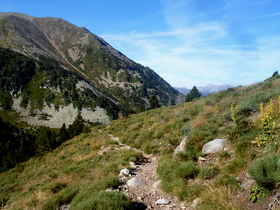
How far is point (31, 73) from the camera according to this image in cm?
13175

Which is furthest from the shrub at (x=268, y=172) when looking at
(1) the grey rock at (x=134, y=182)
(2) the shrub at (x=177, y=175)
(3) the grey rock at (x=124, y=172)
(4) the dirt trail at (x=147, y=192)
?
(3) the grey rock at (x=124, y=172)

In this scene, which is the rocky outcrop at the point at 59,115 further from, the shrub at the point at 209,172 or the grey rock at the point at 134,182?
the shrub at the point at 209,172

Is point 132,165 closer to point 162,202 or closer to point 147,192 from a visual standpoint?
point 147,192

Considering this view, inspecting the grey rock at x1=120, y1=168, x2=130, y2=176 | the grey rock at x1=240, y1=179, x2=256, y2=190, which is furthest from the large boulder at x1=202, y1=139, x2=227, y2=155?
the grey rock at x1=120, y1=168, x2=130, y2=176

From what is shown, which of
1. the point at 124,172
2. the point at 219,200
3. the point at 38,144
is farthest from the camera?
the point at 38,144

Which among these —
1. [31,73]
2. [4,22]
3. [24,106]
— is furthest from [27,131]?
[4,22]

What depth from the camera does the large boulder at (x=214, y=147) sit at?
6498 millimetres

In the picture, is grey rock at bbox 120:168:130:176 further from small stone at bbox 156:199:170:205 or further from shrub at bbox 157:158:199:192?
small stone at bbox 156:199:170:205

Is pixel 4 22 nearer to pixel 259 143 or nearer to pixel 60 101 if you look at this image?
pixel 60 101

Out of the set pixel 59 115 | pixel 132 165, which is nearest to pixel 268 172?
pixel 132 165

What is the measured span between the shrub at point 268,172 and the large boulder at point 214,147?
2.72 metres

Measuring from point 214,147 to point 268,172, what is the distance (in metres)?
3.22

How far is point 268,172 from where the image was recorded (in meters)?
3.44

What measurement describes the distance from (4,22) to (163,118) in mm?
246956
